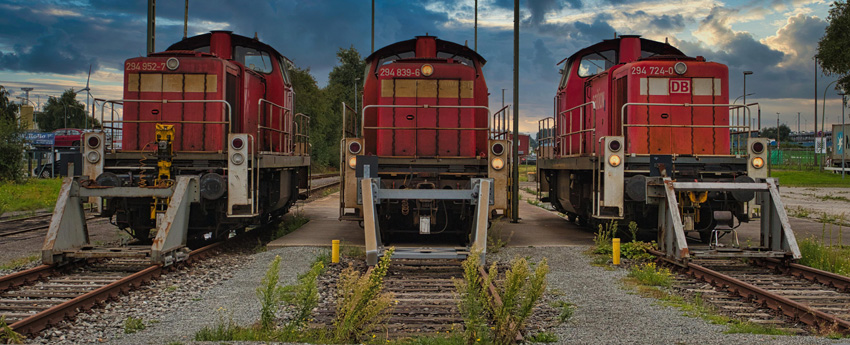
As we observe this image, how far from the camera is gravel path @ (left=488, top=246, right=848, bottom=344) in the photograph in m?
4.91

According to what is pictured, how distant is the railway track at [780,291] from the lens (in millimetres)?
5668

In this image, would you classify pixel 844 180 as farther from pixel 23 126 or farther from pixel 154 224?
pixel 23 126

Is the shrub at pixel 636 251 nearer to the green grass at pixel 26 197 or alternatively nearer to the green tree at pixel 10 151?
the green grass at pixel 26 197

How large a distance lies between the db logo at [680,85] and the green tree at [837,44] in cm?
2692

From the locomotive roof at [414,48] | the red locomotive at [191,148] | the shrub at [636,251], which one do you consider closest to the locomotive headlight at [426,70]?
the locomotive roof at [414,48]

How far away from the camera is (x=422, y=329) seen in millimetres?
5270

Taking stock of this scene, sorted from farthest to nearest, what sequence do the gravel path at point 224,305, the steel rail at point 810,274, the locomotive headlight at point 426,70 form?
Result: the locomotive headlight at point 426,70 → the steel rail at point 810,274 → the gravel path at point 224,305

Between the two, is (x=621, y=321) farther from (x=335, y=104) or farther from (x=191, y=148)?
(x=335, y=104)

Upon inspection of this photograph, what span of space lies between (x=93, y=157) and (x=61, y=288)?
301 centimetres

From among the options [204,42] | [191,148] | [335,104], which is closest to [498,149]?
[191,148]

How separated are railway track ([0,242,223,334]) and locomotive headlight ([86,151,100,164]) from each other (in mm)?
1576

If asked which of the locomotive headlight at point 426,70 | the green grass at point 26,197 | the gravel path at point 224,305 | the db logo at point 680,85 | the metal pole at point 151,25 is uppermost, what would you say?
the metal pole at point 151,25

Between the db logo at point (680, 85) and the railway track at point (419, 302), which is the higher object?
the db logo at point (680, 85)

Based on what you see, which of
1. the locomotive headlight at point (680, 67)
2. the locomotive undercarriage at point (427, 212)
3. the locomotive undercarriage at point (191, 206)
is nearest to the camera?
the locomotive undercarriage at point (191, 206)
